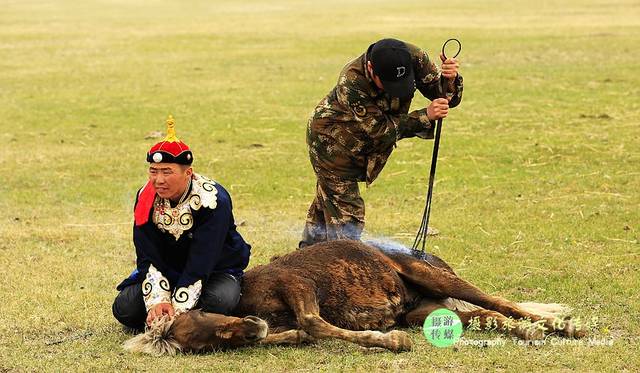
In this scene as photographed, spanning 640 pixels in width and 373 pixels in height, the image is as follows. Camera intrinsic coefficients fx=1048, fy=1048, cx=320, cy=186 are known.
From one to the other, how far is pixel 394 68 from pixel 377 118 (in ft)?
1.77

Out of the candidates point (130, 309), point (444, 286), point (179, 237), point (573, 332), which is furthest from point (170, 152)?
point (573, 332)

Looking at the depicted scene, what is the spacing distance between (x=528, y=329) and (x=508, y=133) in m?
9.57

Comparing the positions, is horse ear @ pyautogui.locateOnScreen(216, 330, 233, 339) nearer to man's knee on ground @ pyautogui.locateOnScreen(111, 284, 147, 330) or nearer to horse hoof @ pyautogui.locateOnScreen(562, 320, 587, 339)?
man's knee on ground @ pyautogui.locateOnScreen(111, 284, 147, 330)

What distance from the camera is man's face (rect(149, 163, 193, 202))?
607 centimetres

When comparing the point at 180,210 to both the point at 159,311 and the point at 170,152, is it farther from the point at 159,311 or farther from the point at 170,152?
the point at 159,311

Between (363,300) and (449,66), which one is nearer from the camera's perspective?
(363,300)

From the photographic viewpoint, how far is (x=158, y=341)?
19.6 feet

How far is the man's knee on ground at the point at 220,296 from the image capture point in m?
6.14

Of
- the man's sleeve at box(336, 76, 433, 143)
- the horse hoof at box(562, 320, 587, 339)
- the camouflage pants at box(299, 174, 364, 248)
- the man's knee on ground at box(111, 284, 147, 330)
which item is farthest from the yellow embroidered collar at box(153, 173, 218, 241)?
the horse hoof at box(562, 320, 587, 339)

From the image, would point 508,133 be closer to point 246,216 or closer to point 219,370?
point 246,216

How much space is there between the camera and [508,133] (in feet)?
50.9

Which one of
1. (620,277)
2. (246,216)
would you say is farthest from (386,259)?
(246,216)

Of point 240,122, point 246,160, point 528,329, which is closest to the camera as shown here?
point 528,329

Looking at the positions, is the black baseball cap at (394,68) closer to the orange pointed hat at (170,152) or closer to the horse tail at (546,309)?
the horse tail at (546,309)
